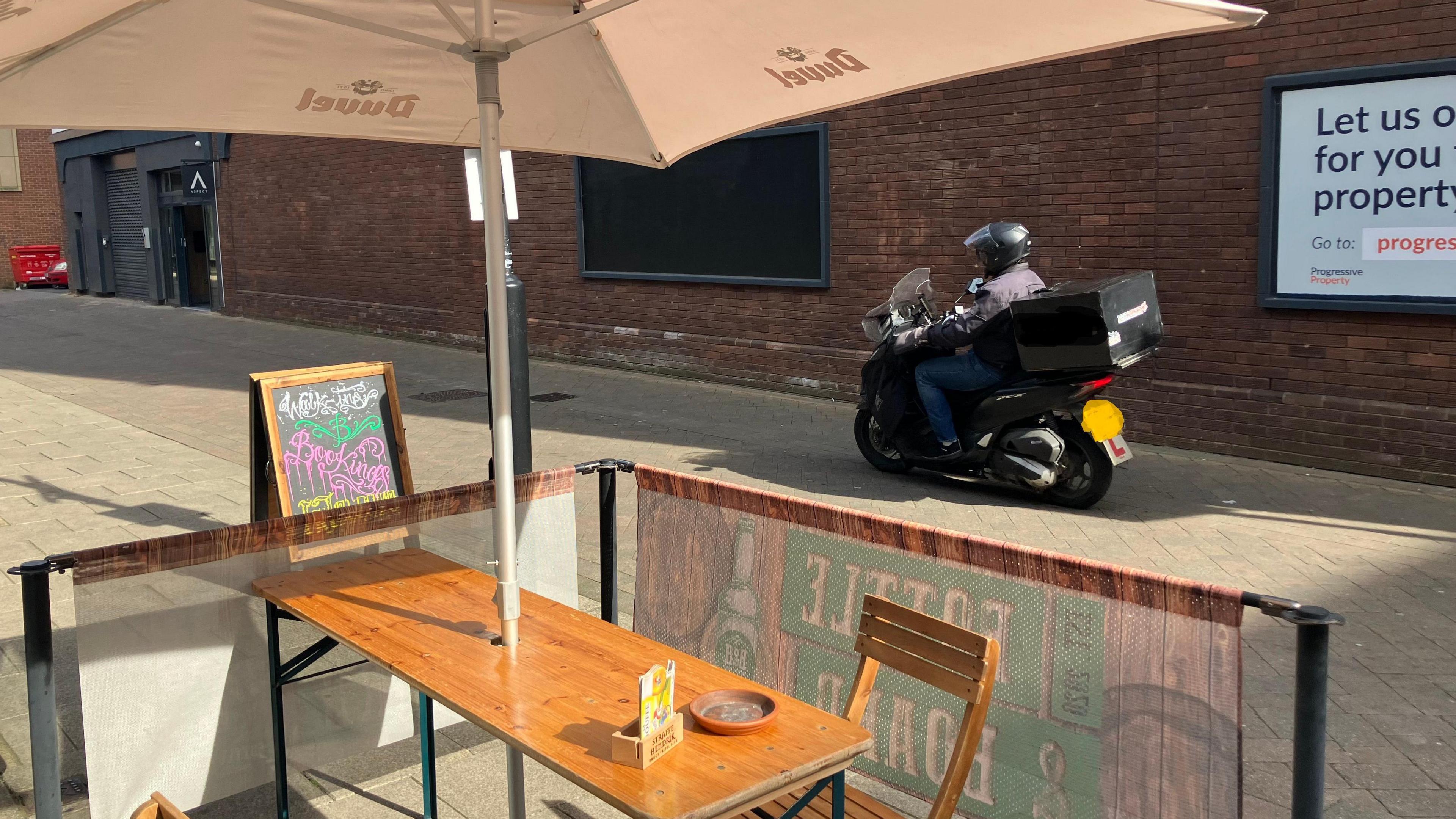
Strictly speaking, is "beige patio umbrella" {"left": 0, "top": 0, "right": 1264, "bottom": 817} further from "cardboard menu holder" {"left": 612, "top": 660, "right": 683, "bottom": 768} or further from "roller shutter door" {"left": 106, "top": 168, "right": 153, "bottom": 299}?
"roller shutter door" {"left": 106, "top": 168, "right": 153, "bottom": 299}

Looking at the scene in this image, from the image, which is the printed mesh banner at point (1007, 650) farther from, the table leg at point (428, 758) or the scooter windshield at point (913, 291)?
the scooter windshield at point (913, 291)

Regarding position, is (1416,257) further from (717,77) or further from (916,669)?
(916,669)

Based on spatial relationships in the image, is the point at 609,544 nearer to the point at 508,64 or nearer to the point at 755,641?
the point at 755,641

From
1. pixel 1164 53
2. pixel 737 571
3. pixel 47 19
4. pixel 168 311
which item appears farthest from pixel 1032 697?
pixel 168 311

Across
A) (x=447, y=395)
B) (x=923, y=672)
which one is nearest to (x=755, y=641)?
(x=923, y=672)

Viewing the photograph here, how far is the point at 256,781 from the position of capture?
3.86 m

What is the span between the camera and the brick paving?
14.0ft

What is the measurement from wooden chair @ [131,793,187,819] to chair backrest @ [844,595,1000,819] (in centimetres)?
161

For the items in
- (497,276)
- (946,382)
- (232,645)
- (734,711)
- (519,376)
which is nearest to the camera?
(734,711)

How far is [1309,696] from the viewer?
8.14 feet

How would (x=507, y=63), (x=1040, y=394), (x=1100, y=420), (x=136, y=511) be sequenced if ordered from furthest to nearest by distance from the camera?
(x=136, y=511) → (x=1040, y=394) → (x=1100, y=420) → (x=507, y=63)

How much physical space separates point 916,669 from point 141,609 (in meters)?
2.20

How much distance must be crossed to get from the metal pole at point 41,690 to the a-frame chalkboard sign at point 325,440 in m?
2.31

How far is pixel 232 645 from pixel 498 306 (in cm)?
147
